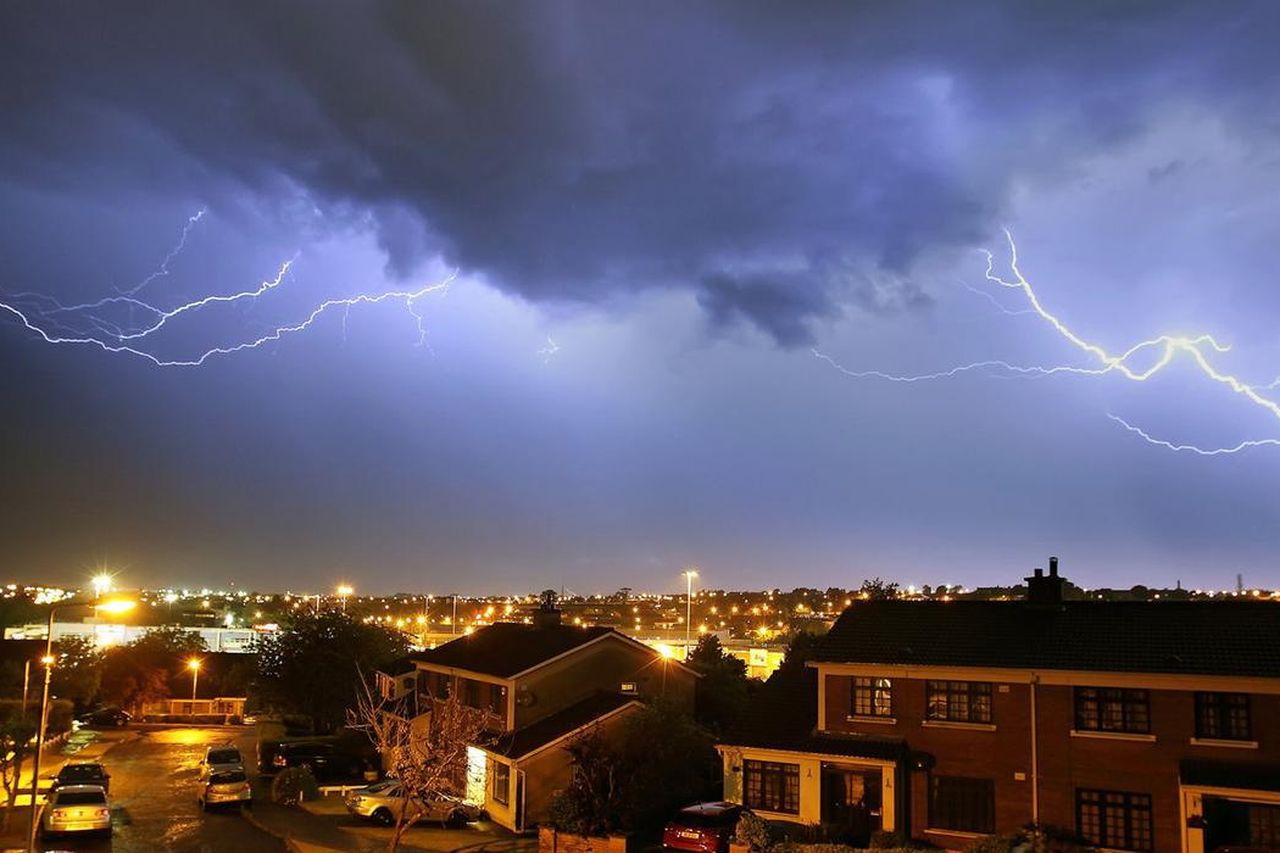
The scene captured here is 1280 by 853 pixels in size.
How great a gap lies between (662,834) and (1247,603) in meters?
17.1

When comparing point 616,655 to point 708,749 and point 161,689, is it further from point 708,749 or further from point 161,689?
point 161,689

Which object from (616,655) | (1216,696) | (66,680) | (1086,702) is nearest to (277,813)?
(616,655)

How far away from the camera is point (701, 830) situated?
27.3 m

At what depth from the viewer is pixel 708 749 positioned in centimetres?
3466

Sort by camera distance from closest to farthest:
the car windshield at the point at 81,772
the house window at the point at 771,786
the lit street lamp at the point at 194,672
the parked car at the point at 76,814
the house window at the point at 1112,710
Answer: the house window at the point at 1112,710
the house window at the point at 771,786
the parked car at the point at 76,814
the car windshield at the point at 81,772
the lit street lamp at the point at 194,672

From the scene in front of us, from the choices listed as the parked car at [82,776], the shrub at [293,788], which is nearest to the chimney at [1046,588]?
the shrub at [293,788]

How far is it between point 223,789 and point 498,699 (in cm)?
1054

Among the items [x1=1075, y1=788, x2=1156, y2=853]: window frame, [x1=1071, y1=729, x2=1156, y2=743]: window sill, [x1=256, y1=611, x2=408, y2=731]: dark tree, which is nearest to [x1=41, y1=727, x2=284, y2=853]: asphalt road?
A: [x1=256, y1=611, x2=408, y2=731]: dark tree

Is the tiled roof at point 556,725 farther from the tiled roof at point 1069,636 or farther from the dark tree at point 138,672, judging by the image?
the dark tree at point 138,672

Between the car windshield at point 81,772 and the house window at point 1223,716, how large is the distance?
36640 mm

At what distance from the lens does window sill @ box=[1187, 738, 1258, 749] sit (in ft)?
77.7

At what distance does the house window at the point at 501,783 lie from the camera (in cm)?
3541

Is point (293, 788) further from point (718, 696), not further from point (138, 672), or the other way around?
point (138, 672)

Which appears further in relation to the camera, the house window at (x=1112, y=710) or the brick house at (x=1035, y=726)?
the house window at (x=1112, y=710)
